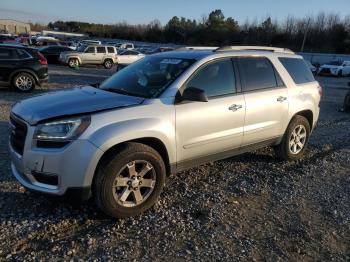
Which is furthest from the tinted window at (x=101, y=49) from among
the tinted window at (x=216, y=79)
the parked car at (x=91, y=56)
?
the tinted window at (x=216, y=79)

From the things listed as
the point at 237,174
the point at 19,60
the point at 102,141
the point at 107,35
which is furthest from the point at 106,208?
the point at 107,35

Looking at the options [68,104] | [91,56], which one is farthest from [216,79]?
[91,56]

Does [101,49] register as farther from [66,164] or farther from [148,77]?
[66,164]

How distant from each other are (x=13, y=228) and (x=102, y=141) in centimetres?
125

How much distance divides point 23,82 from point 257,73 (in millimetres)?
9799

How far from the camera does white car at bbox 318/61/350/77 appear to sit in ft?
111

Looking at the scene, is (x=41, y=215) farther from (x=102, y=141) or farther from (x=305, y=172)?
(x=305, y=172)

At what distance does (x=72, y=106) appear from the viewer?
400 cm

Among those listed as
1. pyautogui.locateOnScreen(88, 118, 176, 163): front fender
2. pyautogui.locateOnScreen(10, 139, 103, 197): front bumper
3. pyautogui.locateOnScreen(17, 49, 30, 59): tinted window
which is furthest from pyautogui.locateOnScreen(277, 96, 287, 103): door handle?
pyautogui.locateOnScreen(17, 49, 30, 59): tinted window

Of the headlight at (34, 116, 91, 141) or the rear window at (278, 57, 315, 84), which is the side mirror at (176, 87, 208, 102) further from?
the rear window at (278, 57, 315, 84)

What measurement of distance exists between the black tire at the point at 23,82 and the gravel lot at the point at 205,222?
7.64 m

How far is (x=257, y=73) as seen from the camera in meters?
5.48

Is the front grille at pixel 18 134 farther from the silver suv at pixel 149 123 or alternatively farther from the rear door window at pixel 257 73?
the rear door window at pixel 257 73

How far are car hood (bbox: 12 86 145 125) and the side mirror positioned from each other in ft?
1.53
